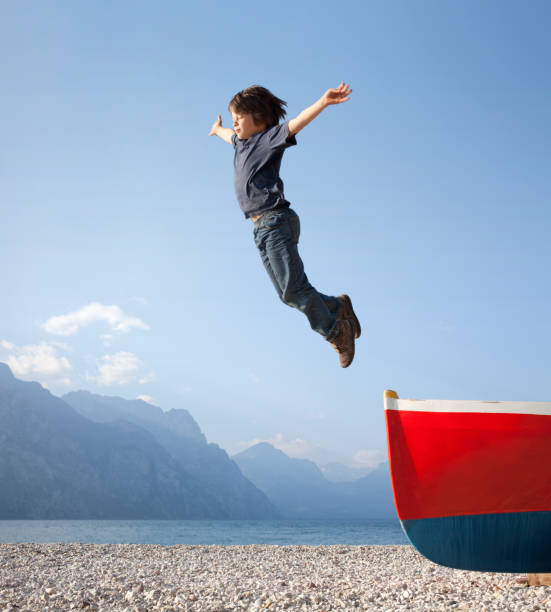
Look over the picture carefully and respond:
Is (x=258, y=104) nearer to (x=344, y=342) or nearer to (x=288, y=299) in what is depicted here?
(x=288, y=299)

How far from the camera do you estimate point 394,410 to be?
4070mm

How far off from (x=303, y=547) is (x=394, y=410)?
1196 cm

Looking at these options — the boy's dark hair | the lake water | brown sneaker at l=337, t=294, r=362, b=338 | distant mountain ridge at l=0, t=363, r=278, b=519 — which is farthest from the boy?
distant mountain ridge at l=0, t=363, r=278, b=519

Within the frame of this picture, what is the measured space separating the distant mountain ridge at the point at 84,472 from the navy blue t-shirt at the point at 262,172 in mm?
117521

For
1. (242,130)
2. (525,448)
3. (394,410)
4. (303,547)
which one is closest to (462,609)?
(525,448)

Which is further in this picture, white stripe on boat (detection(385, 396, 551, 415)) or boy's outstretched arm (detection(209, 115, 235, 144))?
boy's outstretched arm (detection(209, 115, 235, 144))

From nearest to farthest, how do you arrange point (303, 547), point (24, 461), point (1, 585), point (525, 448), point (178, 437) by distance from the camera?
1. point (525, 448)
2. point (1, 585)
3. point (303, 547)
4. point (24, 461)
5. point (178, 437)

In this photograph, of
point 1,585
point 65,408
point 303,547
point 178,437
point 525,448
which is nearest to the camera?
point 525,448

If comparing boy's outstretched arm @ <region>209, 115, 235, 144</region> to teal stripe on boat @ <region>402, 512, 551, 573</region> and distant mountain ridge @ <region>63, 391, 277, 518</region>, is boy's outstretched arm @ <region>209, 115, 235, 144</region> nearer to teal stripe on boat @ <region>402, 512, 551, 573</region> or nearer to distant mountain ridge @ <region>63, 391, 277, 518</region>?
teal stripe on boat @ <region>402, 512, 551, 573</region>

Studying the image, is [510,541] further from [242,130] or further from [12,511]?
[12,511]

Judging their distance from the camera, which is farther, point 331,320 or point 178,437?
A: point 178,437

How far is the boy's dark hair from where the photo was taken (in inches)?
168

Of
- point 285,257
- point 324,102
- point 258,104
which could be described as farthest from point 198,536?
point 324,102

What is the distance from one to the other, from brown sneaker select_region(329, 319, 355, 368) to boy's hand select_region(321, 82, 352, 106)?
A: 1.86 meters
